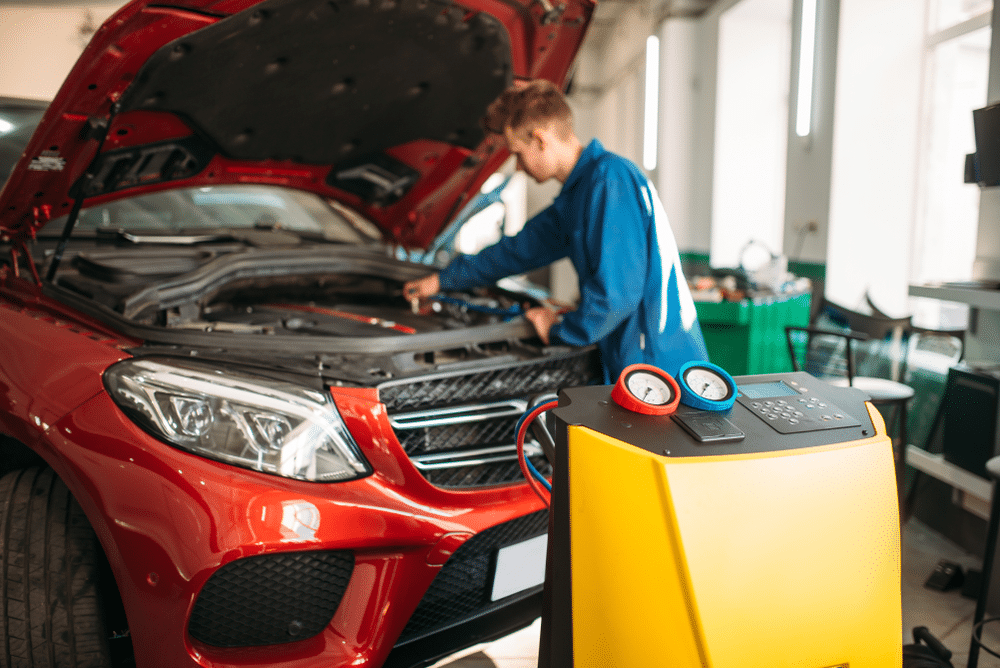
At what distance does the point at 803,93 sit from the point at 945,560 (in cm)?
320

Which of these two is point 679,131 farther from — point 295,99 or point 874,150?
point 295,99

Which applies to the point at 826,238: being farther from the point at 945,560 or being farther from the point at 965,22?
the point at 945,560

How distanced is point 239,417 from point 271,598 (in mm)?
284

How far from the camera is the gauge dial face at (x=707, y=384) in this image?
0.93 meters

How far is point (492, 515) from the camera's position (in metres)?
1.18

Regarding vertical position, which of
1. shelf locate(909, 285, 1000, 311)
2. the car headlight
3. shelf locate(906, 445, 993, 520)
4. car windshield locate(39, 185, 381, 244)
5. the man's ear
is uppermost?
the man's ear

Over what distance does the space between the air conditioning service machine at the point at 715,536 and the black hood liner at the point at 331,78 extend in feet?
3.50

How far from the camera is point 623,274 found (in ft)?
4.82

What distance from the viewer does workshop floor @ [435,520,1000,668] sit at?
1578 millimetres

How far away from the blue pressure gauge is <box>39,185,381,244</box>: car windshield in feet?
5.35

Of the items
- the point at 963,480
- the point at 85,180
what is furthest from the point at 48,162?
the point at 963,480

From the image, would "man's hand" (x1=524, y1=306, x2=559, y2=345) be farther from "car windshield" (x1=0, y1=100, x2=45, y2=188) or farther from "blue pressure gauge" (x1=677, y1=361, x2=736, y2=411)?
"car windshield" (x1=0, y1=100, x2=45, y2=188)

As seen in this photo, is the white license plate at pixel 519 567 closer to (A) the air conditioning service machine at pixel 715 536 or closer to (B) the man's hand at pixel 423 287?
(A) the air conditioning service machine at pixel 715 536

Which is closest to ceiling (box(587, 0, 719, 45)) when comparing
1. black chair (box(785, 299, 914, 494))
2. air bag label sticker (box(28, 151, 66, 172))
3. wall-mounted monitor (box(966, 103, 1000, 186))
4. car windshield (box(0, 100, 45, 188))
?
black chair (box(785, 299, 914, 494))
